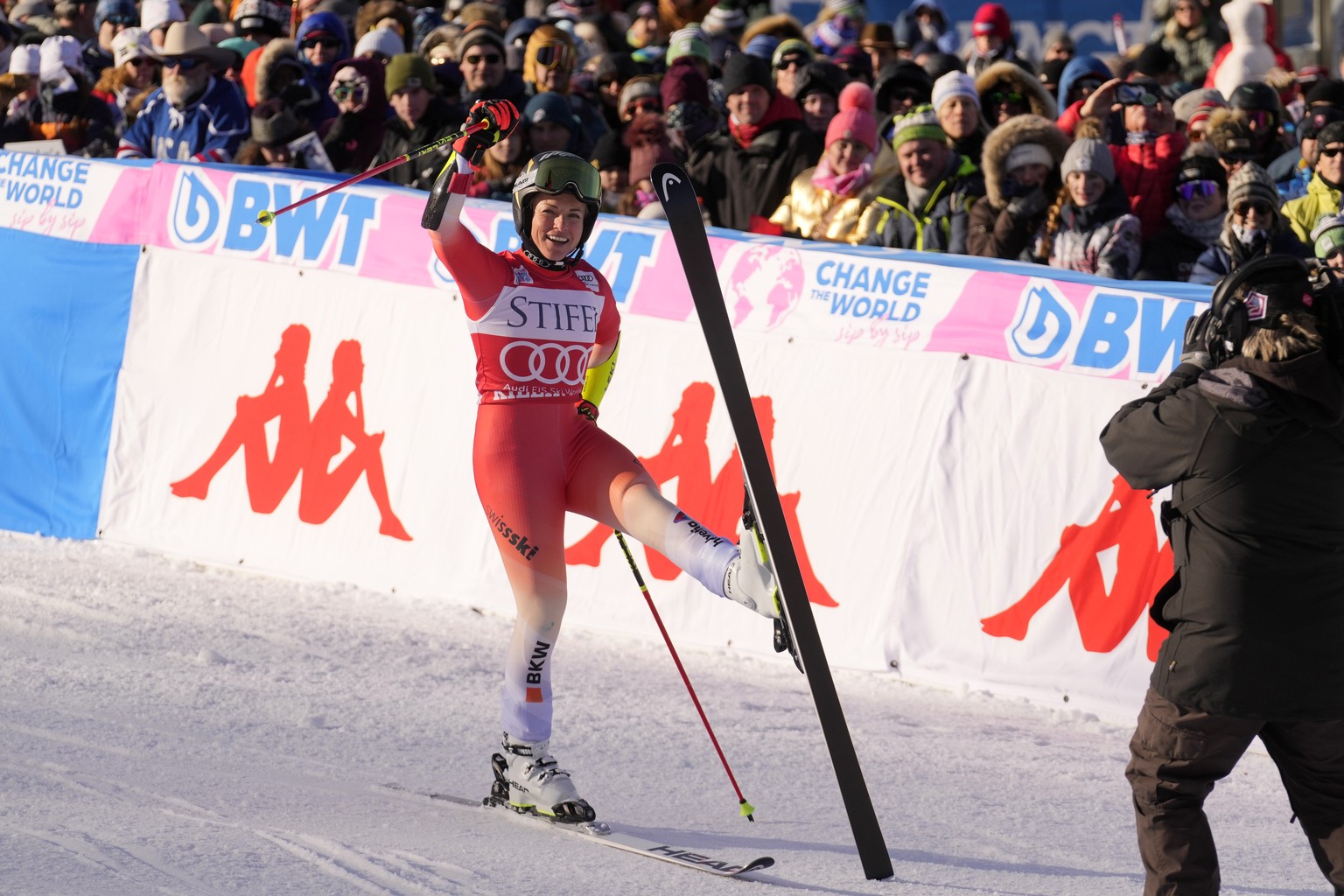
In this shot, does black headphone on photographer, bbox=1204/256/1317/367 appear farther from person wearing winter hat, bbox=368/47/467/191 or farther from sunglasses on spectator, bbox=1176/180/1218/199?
person wearing winter hat, bbox=368/47/467/191

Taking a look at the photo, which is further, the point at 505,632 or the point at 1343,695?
the point at 505,632

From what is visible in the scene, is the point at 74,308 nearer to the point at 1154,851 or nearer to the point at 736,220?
the point at 736,220

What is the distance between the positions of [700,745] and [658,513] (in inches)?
57.9

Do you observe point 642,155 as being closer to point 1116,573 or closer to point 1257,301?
point 1116,573

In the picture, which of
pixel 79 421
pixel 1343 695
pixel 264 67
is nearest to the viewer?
pixel 1343 695

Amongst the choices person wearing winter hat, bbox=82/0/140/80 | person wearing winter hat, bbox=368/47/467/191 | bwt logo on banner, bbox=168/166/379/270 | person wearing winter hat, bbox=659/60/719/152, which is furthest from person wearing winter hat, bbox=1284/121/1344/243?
person wearing winter hat, bbox=82/0/140/80

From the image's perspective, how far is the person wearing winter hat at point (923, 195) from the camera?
9102mm

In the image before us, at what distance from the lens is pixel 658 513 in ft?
19.0

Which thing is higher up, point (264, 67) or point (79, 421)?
point (264, 67)

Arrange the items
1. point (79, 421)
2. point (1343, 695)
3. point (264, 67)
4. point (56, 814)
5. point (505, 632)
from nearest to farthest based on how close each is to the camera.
A: 1. point (1343, 695)
2. point (56, 814)
3. point (505, 632)
4. point (79, 421)
5. point (264, 67)

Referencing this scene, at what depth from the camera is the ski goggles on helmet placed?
591 cm

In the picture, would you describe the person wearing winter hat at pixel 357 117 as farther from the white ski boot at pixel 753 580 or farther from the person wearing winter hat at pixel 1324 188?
the white ski boot at pixel 753 580

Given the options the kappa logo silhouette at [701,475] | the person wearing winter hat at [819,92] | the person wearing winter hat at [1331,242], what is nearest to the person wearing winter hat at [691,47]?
the person wearing winter hat at [819,92]

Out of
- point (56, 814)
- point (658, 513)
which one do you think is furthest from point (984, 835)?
point (56, 814)
